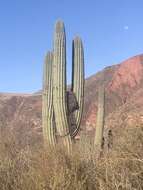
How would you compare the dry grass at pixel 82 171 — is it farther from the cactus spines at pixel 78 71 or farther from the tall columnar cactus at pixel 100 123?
the cactus spines at pixel 78 71

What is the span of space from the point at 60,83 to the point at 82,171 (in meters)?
6.15

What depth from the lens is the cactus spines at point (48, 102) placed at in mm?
15008

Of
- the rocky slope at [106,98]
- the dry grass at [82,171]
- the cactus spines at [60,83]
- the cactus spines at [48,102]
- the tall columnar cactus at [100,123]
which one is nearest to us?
the dry grass at [82,171]

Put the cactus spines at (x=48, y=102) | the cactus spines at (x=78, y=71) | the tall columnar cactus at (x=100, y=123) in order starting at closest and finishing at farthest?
the cactus spines at (x=48, y=102) < the tall columnar cactus at (x=100, y=123) < the cactus spines at (x=78, y=71)

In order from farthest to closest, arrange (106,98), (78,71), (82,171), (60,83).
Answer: (106,98) → (78,71) → (60,83) → (82,171)

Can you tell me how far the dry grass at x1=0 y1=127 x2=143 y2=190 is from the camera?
828 centimetres

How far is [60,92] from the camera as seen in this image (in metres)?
14.7

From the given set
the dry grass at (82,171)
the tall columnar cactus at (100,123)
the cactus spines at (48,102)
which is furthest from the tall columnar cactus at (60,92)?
the dry grass at (82,171)

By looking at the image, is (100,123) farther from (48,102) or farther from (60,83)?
(60,83)

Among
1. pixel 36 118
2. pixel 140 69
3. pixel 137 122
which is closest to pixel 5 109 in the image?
pixel 36 118

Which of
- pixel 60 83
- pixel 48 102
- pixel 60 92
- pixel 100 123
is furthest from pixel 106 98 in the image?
pixel 60 92

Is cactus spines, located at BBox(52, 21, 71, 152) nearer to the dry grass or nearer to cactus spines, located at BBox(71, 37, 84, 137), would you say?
cactus spines, located at BBox(71, 37, 84, 137)

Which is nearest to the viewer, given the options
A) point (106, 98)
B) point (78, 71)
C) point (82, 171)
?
point (82, 171)

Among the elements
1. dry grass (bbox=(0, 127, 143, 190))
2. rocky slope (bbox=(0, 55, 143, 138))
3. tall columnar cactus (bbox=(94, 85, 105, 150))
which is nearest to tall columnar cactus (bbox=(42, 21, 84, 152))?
tall columnar cactus (bbox=(94, 85, 105, 150))
